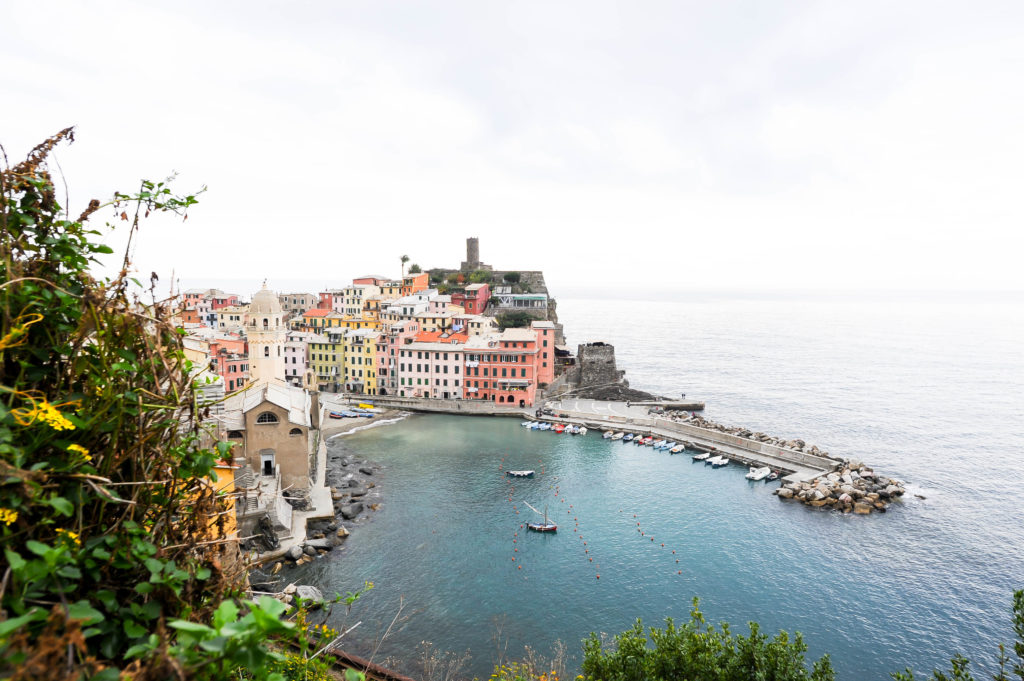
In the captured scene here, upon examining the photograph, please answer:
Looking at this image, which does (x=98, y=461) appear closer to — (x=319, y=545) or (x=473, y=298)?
(x=319, y=545)

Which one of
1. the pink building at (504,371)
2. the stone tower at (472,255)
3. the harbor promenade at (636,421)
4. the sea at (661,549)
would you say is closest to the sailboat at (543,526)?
the sea at (661,549)

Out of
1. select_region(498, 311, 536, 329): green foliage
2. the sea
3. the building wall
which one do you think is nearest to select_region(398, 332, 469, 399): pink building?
the sea

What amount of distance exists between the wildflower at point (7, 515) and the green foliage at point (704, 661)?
12.7 metres

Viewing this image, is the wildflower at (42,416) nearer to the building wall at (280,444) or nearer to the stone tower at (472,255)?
the building wall at (280,444)

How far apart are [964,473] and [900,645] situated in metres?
29.2

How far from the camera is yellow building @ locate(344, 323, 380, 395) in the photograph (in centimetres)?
6328

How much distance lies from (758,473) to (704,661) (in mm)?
31115

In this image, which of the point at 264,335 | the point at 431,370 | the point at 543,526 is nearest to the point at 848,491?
the point at 543,526

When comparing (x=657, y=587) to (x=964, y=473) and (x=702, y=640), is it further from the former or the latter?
(x=964, y=473)

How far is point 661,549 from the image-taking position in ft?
95.3

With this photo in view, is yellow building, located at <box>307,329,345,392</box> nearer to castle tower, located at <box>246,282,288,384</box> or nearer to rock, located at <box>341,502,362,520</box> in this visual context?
castle tower, located at <box>246,282,288,384</box>

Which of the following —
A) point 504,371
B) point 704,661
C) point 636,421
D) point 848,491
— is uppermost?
point 504,371

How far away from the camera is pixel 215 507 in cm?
364

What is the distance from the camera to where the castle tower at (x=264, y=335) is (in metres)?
40.4
